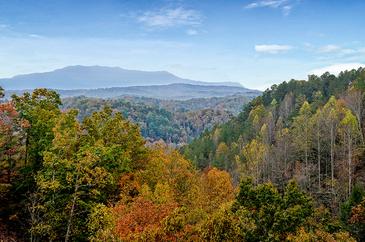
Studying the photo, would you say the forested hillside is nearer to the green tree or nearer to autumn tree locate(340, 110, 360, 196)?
autumn tree locate(340, 110, 360, 196)

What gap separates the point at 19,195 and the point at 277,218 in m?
22.4

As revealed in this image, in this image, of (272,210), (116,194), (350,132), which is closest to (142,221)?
(272,210)

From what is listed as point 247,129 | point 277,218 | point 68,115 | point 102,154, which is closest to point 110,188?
point 102,154

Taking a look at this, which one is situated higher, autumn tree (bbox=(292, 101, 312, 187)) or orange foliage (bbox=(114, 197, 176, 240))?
orange foliage (bbox=(114, 197, 176, 240))

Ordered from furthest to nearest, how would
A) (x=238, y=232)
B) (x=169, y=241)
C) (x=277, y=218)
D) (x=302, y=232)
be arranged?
(x=277, y=218)
(x=302, y=232)
(x=238, y=232)
(x=169, y=241)

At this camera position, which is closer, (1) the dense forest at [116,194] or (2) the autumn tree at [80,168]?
(1) the dense forest at [116,194]

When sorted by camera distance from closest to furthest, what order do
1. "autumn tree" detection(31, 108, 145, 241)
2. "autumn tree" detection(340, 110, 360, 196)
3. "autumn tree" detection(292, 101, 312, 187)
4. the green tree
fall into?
the green tree < "autumn tree" detection(31, 108, 145, 241) < "autumn tree" detection(340, 110, 360, 196) < "autumn tree" detection(292, 101, 312, 187)

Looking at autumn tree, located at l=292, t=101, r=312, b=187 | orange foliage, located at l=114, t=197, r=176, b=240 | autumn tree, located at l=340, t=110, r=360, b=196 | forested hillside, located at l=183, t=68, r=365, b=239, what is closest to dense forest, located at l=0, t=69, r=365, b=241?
orange foliage, located at l=114, t=197, r=176, b=240

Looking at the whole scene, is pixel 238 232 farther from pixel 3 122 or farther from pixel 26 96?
pixel 26 96

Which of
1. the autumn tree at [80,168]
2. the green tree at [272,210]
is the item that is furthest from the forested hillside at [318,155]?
the autumn tree at [80,168]

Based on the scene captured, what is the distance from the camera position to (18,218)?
1467 inches

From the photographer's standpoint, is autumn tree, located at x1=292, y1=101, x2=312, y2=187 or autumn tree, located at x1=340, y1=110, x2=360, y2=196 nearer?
autumn tree, located at x1=340, y1=110, x2=360, y2=196

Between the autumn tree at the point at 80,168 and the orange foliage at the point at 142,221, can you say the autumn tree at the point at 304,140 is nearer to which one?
the autumn tree at the point at 80,168

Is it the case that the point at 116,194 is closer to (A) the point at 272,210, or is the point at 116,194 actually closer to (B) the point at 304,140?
(A) the point at 272,210
